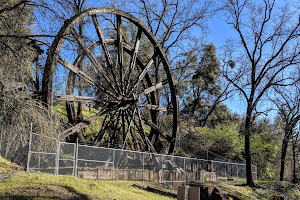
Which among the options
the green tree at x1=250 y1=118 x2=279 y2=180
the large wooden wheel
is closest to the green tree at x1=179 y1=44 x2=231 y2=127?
the green tree at x1=250 y1=118 x2=279 y2=180

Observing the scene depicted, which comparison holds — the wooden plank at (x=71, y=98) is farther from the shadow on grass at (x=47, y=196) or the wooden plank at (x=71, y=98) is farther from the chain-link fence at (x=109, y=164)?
the shadow on grass at (x=47, y=196)

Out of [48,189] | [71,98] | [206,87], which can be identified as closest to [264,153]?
A: [206,87]

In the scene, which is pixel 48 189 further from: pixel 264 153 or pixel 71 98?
pixel 264 153

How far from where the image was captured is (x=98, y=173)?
1158 cm

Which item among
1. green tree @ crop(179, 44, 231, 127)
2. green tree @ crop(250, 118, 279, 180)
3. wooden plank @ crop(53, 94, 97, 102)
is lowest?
green tree @ crop(250, 118, 279, 180)

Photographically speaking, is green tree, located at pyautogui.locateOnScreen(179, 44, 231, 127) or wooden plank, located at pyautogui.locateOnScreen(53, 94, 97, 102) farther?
green tree, located at pyautogui.locateOnScreen(179, 44, 231, 127)

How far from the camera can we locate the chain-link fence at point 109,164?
9.63 m

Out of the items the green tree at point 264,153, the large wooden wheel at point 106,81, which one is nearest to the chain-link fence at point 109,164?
the large wooden wheel at point 106,81

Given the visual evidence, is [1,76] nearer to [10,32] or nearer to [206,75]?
[10,32]

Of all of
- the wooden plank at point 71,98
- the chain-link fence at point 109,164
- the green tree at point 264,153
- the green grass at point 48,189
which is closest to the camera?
the green grass at point 48,189

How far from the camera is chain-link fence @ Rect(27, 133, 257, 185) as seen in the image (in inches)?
379

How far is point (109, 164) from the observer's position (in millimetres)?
14008

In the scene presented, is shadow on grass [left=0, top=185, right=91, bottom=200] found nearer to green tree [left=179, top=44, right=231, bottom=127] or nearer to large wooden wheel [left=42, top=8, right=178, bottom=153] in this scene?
large wooden wheel [left=42, top=8, right=178, bottom=153]

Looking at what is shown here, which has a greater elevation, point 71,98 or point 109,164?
point 71,98
